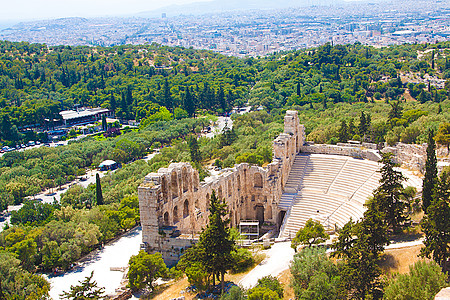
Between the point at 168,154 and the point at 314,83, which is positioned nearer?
the point at 168,154

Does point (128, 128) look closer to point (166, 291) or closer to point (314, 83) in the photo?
point (314, 83)

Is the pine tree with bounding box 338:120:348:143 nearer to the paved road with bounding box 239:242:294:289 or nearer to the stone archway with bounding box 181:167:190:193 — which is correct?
the paved road with bounding box 239:242:294:289

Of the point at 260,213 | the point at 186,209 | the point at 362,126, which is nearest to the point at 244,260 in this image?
the point at 186,209

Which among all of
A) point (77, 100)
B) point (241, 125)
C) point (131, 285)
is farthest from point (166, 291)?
point (77, 100)

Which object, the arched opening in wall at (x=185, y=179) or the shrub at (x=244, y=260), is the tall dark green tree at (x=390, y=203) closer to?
the shrub at (x=244, y=260)

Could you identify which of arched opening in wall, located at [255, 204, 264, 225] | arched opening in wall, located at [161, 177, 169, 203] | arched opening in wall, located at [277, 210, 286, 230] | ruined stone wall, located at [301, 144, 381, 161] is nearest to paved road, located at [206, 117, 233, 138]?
ruined stone wall, located at [301, 144, 381, 161]

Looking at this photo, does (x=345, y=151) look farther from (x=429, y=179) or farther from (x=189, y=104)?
(x=189, y=104)
